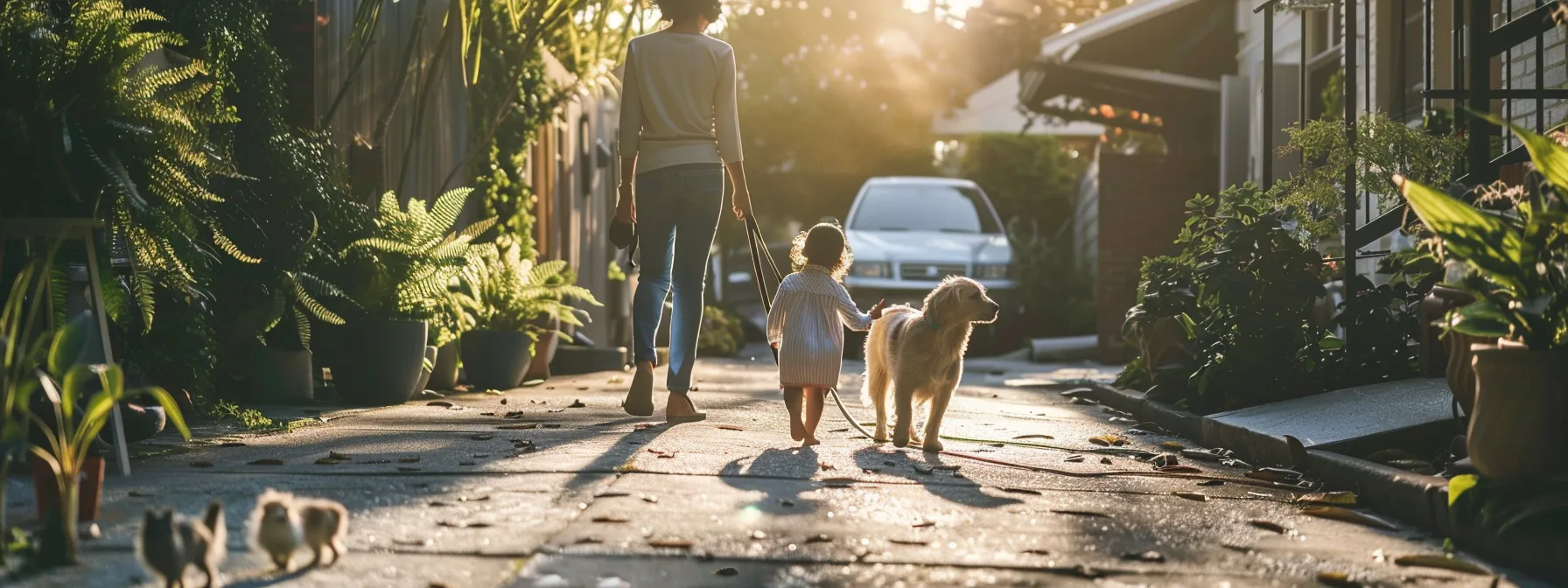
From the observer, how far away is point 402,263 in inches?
284

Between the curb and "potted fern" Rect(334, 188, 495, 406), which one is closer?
the curb

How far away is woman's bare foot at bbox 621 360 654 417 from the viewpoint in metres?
6.46

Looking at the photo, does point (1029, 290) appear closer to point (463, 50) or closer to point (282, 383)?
point (463, 50)

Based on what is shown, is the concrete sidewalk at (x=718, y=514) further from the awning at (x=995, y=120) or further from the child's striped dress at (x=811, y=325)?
the awning at (x=995, y=120)

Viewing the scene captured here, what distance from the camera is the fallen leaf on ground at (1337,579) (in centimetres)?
332

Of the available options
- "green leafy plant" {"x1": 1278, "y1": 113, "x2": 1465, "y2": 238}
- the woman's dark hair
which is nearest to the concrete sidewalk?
"green leafy plant" {"x1": 1278, "y1": 113, "x2": 1465, "y2": 238}

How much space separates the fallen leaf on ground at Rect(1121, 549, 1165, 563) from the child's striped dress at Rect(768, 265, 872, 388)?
2.25m

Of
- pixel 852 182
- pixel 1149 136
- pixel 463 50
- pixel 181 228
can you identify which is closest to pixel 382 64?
pixel 463 50

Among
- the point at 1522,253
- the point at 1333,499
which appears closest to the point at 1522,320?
the point at 1522,253

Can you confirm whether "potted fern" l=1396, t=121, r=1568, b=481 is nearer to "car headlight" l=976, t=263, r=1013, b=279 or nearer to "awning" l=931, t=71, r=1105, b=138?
"car headlight" l=976, t=263, r=1013, b=279

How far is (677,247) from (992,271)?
9378mm

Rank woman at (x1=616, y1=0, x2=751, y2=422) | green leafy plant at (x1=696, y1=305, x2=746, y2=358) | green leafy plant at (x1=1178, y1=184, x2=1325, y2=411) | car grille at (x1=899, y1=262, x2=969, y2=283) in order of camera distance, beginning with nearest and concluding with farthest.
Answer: woman at (x1=616, y1=0, x2=751, y2=422) < green leafy plant at (x1=1178, y1=184, x2=1325, y2=411) < green leafy plant at (x1=696, y1=305, x2=746, y2=358) < car grille at (x1=899, y1=262, x2=969, y2=283)

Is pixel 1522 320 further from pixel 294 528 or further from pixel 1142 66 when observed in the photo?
pixel 1142 66

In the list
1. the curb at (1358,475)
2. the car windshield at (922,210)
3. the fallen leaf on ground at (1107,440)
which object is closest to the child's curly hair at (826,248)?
the fallen leaf on ground at (1107,440)
